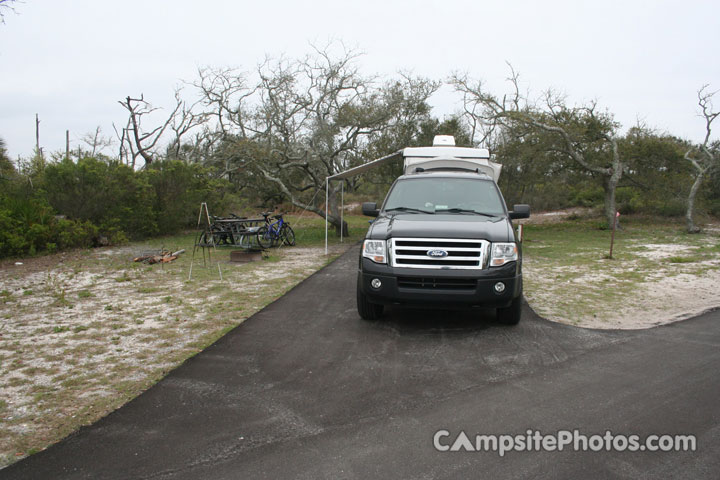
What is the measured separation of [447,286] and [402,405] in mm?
1925

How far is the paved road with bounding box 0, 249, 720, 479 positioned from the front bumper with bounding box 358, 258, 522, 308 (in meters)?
0.45

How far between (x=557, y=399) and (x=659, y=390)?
2.95 ft

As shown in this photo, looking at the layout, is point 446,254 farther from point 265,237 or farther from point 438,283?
point 265,237

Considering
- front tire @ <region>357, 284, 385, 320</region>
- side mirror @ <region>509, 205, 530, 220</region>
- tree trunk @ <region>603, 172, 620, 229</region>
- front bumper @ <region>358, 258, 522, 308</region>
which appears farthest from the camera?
tree trunk @ <region>603, 172, 620, 229</region>

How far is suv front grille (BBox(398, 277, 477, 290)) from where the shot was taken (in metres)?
5.27

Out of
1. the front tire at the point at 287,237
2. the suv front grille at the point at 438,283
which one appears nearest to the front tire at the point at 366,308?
the suv front grille at the point at 438,283

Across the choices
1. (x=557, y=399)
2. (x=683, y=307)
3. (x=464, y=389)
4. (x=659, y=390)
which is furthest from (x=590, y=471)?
(x=683, y=307)

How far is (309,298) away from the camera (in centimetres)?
761

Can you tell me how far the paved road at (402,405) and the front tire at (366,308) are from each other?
20 cm

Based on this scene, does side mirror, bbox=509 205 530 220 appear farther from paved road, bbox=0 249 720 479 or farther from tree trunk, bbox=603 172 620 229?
tree trunk, bbox=603 172 620 229

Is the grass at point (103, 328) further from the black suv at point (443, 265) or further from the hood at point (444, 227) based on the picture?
the hood at point (444, 227)

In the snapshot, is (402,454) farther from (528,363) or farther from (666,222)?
(666,222)

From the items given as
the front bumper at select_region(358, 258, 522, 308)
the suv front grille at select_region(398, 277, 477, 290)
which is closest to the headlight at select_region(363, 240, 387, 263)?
Result: the front bumper at select_region(358, 258, 522, 308)

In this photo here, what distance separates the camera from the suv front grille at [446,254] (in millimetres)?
5340
